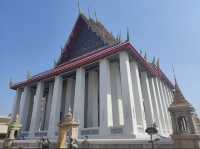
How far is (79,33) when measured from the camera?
2261 cm

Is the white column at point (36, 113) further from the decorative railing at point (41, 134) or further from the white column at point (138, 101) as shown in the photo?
the white column at point (138, 101)

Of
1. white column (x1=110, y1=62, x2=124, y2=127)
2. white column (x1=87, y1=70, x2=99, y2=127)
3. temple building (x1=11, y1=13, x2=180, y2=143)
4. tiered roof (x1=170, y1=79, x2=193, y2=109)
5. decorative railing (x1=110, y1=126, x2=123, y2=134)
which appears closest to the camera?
tiered roof (x1=170, y1=79, x2=193, y2=109)

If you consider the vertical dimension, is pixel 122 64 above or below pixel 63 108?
above

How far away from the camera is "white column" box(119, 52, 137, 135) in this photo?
38.4 ft

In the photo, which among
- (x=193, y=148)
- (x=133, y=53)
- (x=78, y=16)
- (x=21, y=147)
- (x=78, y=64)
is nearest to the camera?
(x=193, y=148)

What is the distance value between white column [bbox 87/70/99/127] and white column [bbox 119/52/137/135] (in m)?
4.23

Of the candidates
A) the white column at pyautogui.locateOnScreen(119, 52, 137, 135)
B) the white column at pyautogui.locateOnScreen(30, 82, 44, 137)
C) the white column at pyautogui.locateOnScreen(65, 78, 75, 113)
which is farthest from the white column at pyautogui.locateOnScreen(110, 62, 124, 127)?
the white column at pyautogui.locateOnScreen(30, 82, 44, 137)

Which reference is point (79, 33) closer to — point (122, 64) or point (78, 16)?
point (78, 16)

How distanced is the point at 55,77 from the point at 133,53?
8586 mm

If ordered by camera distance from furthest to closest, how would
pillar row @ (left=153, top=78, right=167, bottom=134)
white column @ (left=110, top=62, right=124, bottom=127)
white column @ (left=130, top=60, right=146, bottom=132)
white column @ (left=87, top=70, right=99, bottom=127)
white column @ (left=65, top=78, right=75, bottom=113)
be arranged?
white column @ (left=65, top=78, right=75, bottom=113) → pillar row @ (left=153, top=78, right=167, bottom=134) → white column @ (left=87, top=70, right=99, bottom=127) → white column @ (left=110, top=62, right=124, bottom=127) → white column @ (left=130, top=60, right=146, bottom=132)

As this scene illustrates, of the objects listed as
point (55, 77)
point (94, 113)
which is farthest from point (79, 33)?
point (94, 113)

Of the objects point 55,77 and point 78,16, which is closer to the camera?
point 55,77

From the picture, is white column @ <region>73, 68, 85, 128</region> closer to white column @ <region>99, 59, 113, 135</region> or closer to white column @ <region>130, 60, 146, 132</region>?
white column @ <region>99, 59, 113, 135</region>

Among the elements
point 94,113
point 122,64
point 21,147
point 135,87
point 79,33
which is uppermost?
point 79,33
